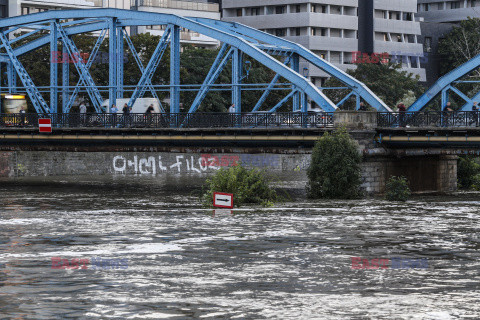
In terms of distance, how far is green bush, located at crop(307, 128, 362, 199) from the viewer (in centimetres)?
4841

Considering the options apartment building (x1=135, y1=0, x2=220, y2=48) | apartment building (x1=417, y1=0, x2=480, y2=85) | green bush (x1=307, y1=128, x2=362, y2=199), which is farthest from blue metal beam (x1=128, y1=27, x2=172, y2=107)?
apartment building (x1=417, y1=0, x2=480, y2=85)

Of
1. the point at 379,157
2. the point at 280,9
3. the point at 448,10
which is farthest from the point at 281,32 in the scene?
the point at 379,157

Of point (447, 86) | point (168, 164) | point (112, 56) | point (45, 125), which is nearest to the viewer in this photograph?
point (447, 86)

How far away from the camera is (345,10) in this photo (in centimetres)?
12200

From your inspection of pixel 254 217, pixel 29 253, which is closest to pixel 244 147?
pixel 254 217

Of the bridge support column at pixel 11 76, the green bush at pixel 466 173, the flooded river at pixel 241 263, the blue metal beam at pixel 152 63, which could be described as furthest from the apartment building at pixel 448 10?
the flooded river at pixel 241 263

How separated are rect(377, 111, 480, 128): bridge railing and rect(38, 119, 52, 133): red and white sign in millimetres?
20667

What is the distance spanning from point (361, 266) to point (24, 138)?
4217 centimetres

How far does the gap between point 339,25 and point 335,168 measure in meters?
73.3

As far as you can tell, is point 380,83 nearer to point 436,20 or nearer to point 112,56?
point 112,56

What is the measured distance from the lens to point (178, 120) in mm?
59094

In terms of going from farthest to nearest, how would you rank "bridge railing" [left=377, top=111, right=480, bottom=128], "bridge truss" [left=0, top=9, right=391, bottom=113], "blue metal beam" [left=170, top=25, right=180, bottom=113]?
1. "blue metal beam" [left=170, top=25, right=180, bottom=113]
2. "bridge truss" [left=0, top=9, right=391, bottom=113]
3. "bridge railing" [left=377, top=111, right=480, bottom=128]

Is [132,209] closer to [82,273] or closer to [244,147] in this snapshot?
[244,147]

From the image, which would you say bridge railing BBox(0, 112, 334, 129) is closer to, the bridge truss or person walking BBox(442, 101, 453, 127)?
the bridge truss
